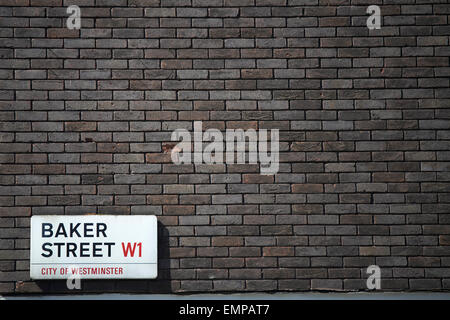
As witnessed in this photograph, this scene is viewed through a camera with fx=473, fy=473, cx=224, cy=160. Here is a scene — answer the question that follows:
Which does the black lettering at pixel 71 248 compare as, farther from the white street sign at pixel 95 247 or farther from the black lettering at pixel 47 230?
the black lettering at pixel 47 230

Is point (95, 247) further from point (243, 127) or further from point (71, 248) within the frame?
point (243, 127)

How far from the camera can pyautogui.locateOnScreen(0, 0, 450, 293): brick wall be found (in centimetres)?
395

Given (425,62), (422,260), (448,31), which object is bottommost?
(422,260)

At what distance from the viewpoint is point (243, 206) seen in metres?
3.98

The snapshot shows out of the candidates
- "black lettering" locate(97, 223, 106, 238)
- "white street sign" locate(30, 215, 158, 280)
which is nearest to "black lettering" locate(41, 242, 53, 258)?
"white street sign" locate(30, 215, 158, 280)

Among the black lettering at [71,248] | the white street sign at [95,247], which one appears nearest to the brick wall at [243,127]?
the white street sign at [95,247]

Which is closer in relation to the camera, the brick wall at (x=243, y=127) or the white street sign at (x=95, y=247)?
the white street sign at (x=95, y=247)

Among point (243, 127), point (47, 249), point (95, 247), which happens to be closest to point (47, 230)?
point (47, 249)

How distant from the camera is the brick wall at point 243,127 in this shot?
13.0 ft

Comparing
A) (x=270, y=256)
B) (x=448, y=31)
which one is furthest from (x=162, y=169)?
(x=448, y=31)

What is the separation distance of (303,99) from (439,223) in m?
1.54

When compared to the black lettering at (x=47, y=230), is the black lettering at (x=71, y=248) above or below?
below
